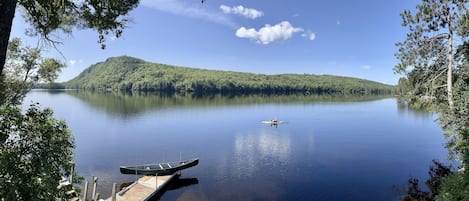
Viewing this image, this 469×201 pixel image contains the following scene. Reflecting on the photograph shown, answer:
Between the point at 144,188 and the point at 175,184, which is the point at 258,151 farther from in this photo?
the point at 144,188

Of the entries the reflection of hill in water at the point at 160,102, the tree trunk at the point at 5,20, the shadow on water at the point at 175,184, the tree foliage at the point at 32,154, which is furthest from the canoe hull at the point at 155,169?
the reflection of hill in water at the point at 160,102

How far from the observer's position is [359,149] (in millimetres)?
34500

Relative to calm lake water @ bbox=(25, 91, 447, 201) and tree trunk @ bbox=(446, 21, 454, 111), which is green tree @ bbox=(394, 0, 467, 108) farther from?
calm lake water @ bbox=(25, 91, 447, 201)

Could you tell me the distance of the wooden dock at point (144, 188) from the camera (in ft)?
57.3

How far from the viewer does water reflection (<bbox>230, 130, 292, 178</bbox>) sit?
1054 inches

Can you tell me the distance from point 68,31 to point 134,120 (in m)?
49.6

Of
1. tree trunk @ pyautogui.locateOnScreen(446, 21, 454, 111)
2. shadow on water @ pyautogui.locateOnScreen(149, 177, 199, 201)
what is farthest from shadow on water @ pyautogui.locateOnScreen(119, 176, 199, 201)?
tree trunk @ pyautogui.locateOnScreen(446, 21, 454, 111)

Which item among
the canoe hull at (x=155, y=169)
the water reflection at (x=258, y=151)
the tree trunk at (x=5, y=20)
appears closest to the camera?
the tree trunk at (x=5, y=20)

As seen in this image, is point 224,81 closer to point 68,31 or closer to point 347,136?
point 347,136

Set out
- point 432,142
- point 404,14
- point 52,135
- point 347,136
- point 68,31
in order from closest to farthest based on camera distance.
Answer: point 52,135, point 68,31, point 404,14, point 432,142, point 347,136

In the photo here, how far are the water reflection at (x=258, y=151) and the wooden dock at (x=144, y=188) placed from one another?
6.42 metres

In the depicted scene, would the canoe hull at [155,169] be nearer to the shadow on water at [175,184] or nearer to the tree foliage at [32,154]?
the shadow on water at [175,184]

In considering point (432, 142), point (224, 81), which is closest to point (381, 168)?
point (432, 142)

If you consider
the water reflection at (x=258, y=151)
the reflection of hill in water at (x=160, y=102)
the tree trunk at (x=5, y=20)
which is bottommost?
the water reflection at (x=258, y=151)
